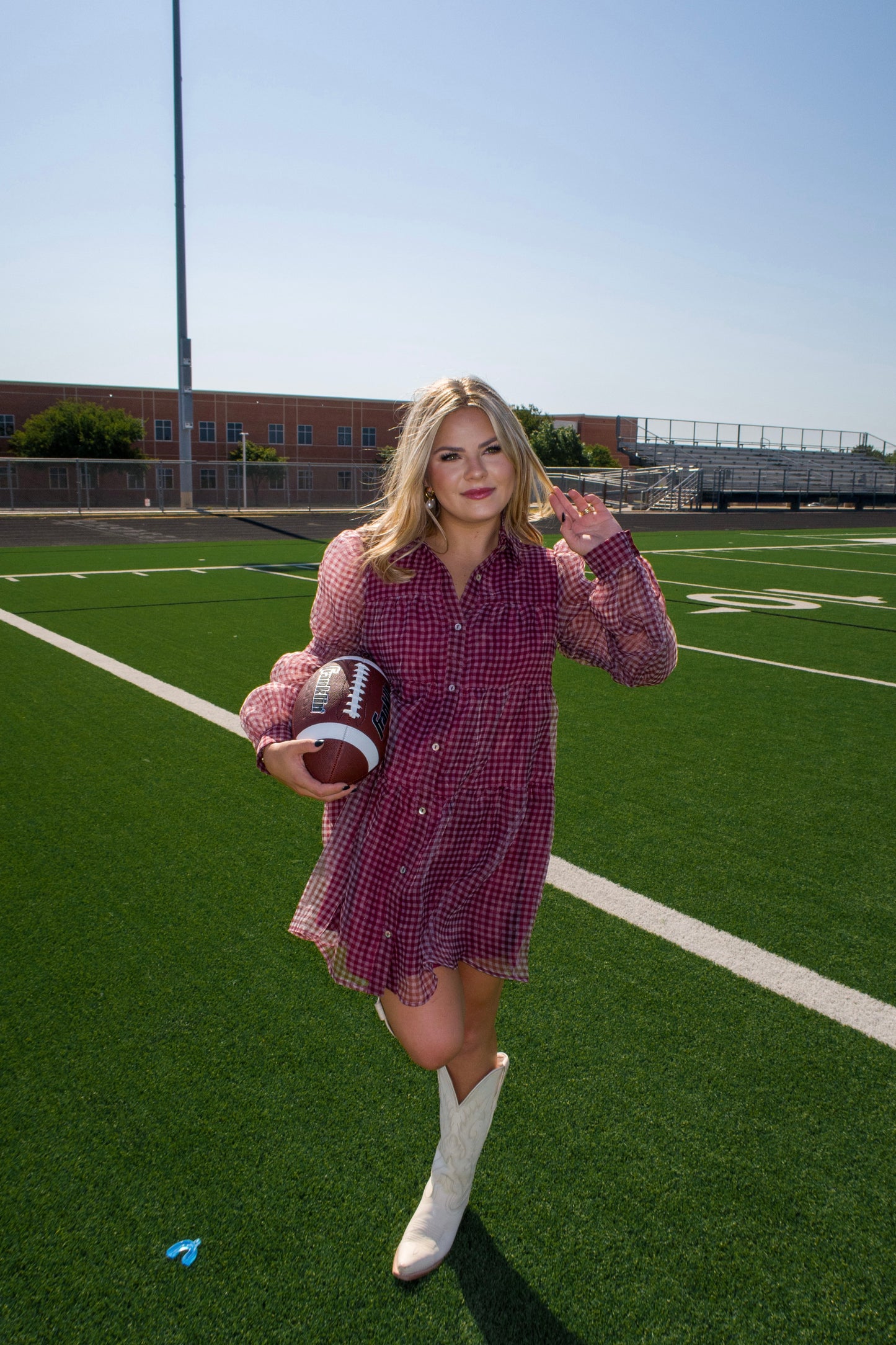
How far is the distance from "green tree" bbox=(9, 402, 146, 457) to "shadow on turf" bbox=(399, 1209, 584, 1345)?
48.2 m

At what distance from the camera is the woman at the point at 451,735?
2.06 m

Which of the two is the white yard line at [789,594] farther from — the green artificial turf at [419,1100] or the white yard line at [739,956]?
the white yard line at [739,956]

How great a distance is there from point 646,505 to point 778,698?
3600 centimetres

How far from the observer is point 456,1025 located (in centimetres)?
207

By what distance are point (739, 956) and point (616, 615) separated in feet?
5.38

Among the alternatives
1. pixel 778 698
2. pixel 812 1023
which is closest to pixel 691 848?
pixel 812 1023

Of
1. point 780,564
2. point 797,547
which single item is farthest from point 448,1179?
point 797,547

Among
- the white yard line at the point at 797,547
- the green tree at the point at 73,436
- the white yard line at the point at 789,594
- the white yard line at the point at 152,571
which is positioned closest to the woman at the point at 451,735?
the white yard line at the point at 789,594

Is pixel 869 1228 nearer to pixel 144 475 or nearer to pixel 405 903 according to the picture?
pixel 405 903

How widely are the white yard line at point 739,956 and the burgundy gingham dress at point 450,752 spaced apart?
1.32 m

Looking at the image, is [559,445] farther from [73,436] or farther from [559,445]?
[73,436]

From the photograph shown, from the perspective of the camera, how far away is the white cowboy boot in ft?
6.68

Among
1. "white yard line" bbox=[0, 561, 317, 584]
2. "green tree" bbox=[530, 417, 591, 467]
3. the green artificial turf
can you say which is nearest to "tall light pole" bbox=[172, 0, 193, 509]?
"white yard line" bbox=[0, 561, 317, 584]

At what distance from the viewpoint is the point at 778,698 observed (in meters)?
7.02
